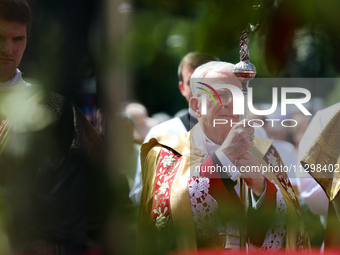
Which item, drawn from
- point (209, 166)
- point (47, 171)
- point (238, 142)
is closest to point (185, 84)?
point (238, 142)

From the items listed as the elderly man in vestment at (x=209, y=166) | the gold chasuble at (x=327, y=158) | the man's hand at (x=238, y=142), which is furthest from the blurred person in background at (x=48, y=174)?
the gold chasuble at (x=327, y=158)

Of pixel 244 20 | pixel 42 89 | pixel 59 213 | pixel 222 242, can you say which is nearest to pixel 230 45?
pixel 244 20

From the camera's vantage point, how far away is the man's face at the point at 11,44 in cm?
85

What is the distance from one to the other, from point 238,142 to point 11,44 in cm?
73

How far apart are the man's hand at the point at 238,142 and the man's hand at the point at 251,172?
0.07 feet

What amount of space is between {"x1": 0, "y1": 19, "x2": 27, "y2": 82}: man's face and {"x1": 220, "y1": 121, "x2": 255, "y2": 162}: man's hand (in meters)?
0.67

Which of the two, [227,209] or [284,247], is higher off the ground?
[227,209]

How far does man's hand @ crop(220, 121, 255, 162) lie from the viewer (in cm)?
120

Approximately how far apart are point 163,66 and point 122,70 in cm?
9

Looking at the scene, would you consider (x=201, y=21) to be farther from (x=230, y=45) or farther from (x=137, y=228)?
(x=137, y=228)

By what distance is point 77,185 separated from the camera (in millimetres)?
Result: 477

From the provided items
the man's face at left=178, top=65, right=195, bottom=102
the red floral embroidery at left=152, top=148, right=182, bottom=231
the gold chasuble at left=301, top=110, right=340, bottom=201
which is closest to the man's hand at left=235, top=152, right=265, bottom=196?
the gold chasuble at left=301, top=110, right=340, bottom=201

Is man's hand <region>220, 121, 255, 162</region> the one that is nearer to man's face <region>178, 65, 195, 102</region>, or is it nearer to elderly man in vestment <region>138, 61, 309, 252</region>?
elderly man in vestment <region>138, 61, 309, 252</region>

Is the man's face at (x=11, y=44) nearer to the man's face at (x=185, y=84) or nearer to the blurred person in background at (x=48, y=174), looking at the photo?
the blurred person in background at (x=48, y=174)
